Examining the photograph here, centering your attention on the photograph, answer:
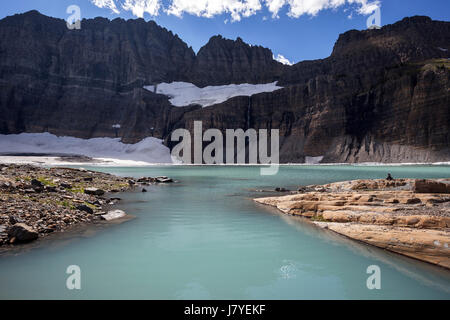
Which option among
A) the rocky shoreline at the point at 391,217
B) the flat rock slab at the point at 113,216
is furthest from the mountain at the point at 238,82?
the flat rock slab at the point at 113,216

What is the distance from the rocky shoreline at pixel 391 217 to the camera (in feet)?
27.8

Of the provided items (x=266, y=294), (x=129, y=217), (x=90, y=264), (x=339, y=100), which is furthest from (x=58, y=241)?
(x=339, y=100)

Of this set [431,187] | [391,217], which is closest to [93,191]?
[391,217]

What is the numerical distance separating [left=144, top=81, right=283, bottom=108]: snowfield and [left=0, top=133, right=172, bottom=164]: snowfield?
3450 cm

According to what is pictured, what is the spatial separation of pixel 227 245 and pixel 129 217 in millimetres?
6696

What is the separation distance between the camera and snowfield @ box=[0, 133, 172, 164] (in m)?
130

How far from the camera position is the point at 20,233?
358 inches

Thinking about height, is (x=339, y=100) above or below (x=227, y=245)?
above

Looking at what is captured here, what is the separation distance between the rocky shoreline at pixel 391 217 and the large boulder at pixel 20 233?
37.4 feet

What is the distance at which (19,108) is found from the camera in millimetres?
145375

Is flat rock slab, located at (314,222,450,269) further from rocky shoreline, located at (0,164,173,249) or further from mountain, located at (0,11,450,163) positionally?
mountain, located at (0,11,450,163)

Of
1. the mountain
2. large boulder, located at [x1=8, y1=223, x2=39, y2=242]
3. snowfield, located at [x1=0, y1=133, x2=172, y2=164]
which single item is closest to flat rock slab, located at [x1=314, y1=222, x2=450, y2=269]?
large boulder, located at [x1=8, y1=223, x2=39, y2=242]

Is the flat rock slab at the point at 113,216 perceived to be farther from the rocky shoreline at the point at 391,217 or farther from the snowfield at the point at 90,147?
the snowfield at the point at 90,147
